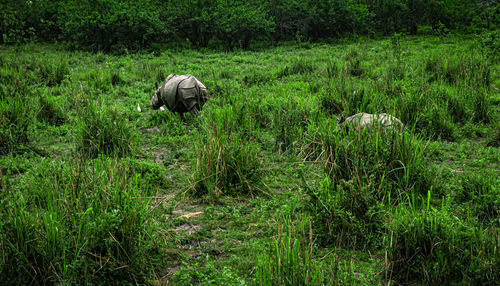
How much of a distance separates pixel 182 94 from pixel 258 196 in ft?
9.84

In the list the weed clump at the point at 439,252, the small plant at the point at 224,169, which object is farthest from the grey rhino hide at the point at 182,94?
the weed clump at the point at 439,252

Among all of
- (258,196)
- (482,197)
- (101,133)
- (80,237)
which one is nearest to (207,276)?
(80,237)

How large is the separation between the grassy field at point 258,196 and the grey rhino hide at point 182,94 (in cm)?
25

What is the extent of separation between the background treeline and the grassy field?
9694 millimetres

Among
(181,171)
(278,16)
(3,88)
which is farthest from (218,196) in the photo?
(278,16)

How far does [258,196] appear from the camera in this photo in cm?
404

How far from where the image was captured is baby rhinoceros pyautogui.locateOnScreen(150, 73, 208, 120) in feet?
21.3

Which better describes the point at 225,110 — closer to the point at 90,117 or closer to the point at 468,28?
the point at 90,117

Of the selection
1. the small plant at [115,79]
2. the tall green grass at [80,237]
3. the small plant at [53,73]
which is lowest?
the tall green grass at [80,237]

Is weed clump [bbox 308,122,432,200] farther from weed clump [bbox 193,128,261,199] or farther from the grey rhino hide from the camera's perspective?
the grey rhino hide

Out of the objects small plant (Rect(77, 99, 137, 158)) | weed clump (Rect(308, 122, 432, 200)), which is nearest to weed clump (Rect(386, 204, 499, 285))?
weed clump (Rect(308, 122, 432, 200))

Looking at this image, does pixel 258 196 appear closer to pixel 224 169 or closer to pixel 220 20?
pixel 224 169

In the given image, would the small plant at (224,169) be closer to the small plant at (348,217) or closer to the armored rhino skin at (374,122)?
the small plant at (348,217)

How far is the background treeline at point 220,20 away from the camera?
16.5m
